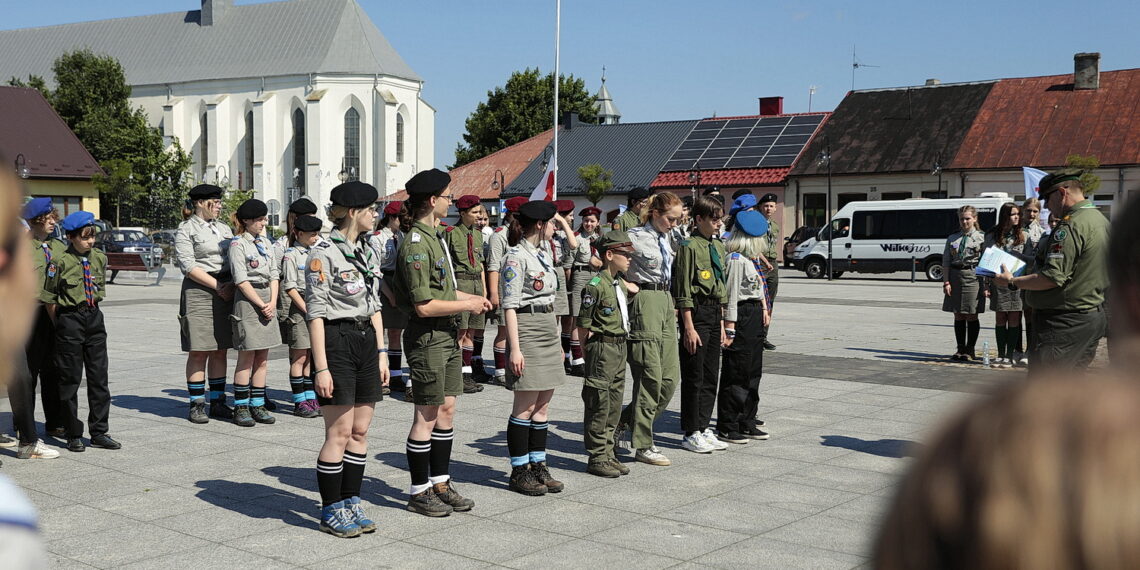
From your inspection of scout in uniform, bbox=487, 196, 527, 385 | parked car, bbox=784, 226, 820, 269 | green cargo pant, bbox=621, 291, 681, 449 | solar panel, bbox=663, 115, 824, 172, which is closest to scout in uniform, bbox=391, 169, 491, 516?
scout in uniform, bbox=487, 196, 527, 385

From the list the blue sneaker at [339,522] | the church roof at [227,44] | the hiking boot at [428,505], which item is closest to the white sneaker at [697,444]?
the hiking boot at [428,505]

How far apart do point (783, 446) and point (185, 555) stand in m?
4.59

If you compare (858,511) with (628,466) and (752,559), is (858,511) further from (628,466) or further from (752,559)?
(628,466)

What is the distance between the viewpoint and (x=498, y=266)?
742 centimetres

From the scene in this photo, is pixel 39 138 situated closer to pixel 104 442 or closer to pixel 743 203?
A: pixel 104 442

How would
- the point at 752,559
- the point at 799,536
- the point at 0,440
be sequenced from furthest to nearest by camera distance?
the point at 0,440
the point at 799,536
the point at 752,559

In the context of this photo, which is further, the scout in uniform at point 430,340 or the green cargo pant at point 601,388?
the green cargo pant at point 601,388

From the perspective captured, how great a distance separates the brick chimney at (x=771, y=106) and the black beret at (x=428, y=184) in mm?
52253

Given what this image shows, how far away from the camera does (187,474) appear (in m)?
7.35

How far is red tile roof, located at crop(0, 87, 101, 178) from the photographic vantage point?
1923 inches

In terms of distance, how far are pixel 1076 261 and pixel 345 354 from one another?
4381 millimetres

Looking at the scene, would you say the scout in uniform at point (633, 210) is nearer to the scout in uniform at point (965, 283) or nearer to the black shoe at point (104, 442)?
the scout in uniform at point (965, 283)

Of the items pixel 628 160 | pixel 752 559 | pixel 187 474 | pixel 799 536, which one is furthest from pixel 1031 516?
pixel 628 160

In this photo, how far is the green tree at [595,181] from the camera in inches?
2019
